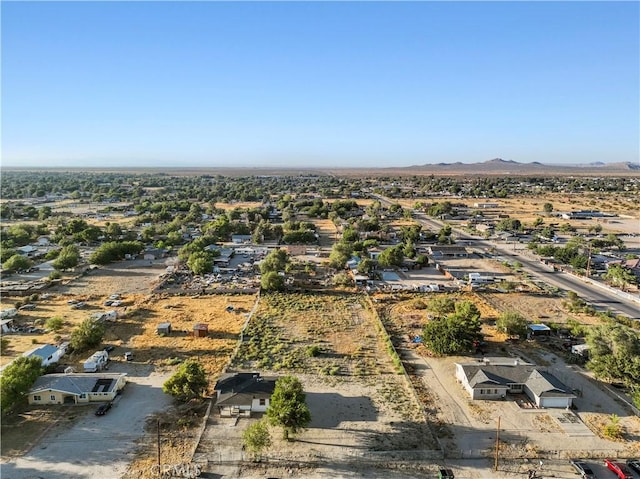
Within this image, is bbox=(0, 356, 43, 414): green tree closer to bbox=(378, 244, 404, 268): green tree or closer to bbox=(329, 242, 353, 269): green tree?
bbox=(329, 242, 353, 269): green tree

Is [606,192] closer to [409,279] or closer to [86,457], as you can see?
[409,279]

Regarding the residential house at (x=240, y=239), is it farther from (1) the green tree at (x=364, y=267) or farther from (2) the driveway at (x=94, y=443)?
(2) the driveway at (x=94, y=443)

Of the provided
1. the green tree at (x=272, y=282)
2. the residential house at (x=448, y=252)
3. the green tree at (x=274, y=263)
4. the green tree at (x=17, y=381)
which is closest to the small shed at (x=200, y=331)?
the green tree at (x=17, y=381)

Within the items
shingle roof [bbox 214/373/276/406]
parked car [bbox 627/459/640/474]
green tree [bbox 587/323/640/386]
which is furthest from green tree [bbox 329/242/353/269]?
parked car [bbox 627/459/640/474]

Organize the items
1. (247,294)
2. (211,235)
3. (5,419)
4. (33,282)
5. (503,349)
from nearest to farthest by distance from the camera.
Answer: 1. (5,419)
2. (503,349)
3. (247,294)
4. (33,282)
5. (211,235)

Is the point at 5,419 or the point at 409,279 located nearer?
the point at 5,419

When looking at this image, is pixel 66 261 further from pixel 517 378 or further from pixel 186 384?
pixel 517 378

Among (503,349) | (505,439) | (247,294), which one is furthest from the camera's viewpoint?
(247,294)

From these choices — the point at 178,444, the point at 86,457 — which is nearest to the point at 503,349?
the point at 178,444
